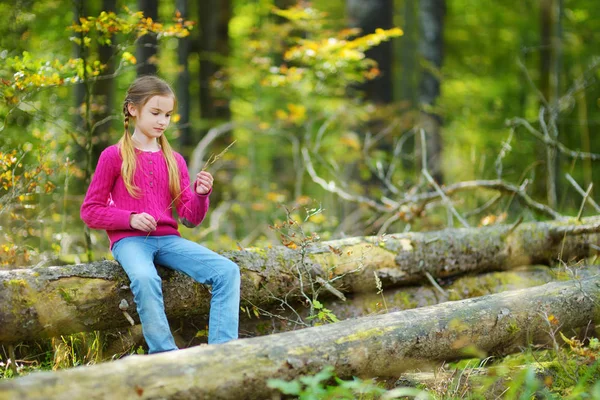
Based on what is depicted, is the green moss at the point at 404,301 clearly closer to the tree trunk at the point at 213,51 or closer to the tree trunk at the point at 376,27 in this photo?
the tree trunk at the point at 376,27

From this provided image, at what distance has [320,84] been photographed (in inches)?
323

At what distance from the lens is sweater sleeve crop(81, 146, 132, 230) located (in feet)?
11.1

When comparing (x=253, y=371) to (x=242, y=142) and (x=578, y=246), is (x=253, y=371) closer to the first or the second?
(x=578, y=246)

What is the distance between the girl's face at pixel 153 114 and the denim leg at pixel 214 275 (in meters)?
0.66

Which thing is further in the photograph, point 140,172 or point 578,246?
point 578,246

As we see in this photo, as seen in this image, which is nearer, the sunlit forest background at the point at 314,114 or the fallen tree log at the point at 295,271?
the fallen tree log at the point at 295,271

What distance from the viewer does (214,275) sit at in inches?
133

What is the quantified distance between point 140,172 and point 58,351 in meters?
1.16

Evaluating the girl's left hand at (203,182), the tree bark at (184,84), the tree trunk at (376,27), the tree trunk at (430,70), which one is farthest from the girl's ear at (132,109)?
the tree trunk at (430,70)

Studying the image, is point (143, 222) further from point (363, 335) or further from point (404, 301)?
point (404, 301)

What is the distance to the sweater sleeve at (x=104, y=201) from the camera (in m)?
3.39

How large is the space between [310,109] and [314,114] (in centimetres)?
72

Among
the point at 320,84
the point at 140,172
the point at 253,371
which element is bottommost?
the point at 253,371

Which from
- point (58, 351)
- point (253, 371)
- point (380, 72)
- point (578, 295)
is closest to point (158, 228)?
point (58, 351)
